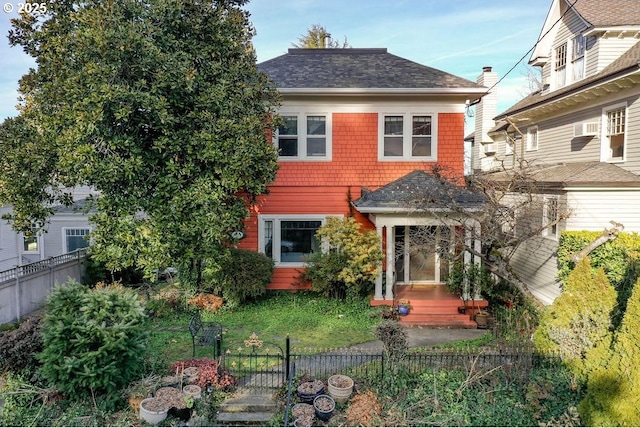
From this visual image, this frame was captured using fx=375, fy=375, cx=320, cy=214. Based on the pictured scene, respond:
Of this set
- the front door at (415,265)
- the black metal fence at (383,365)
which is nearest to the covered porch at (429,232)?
the front door at (415,265)

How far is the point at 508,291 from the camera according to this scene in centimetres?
Result: 1212

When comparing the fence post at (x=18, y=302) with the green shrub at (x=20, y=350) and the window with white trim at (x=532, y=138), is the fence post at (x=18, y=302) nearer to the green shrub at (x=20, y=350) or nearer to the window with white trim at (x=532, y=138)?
the green shrub at (x=20, y=350)

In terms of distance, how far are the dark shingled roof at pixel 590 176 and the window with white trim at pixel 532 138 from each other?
4.12 meters

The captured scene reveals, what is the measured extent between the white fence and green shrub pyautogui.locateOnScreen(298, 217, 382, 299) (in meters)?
6.85

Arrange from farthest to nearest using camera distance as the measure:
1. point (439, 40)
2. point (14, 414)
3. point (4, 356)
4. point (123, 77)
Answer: point (439, 40)
point (123, 77)
point (4, 356)
point (14, 414)

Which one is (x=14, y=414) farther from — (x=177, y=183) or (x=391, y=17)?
(x=391, y=17)

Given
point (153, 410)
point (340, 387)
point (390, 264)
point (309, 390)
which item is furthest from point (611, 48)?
point (153, 410)

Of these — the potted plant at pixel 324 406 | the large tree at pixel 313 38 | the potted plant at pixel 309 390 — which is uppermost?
the large tree at pixel 313 38

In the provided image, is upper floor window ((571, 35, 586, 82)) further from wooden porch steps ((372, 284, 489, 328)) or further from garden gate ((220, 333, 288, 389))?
garden gate ((220, 333, 288, 389))

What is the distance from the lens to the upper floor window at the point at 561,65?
14.8 m

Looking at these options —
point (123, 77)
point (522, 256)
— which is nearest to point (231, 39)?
point (123, 77)

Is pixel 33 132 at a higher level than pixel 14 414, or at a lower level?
higher

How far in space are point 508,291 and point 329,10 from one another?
1204 centimetres

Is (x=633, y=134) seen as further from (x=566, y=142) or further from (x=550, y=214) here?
(x=566, y=142)
